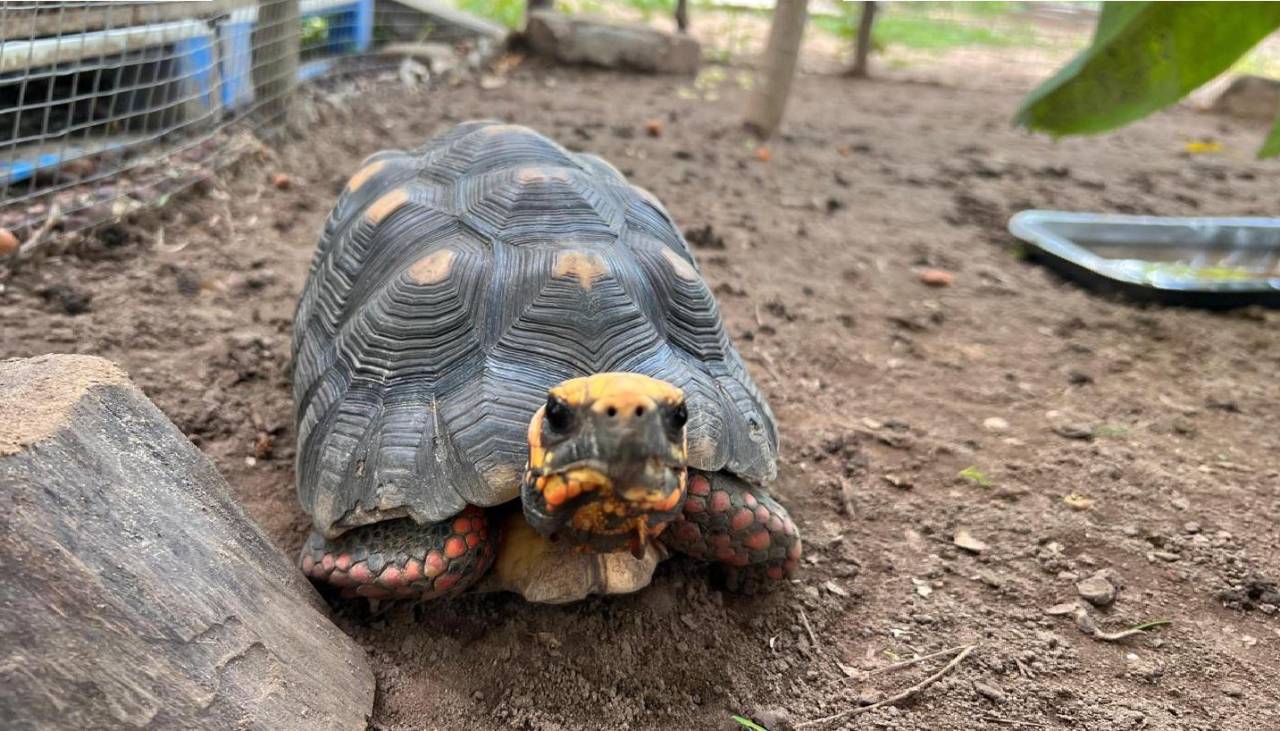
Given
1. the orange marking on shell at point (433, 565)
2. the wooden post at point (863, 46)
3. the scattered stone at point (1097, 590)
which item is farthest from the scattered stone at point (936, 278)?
the wooden post at point (863, 46)

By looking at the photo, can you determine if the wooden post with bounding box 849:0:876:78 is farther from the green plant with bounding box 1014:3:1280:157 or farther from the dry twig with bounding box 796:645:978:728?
the dry twig with bounding box 796:645:978:728

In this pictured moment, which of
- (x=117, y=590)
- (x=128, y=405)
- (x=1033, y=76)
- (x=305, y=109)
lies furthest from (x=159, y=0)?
(x=1033, y=76)

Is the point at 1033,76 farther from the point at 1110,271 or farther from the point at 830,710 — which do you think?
the point at 830,710

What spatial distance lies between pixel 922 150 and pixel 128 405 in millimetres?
5479

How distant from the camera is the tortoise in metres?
1.42

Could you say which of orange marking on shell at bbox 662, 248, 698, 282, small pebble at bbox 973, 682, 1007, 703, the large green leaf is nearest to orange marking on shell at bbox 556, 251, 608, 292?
orange marking on shell at bbox 662, 248, 698, 282

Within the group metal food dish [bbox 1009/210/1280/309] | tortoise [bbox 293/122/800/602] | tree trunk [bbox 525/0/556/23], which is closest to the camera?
tortoise [bbox 293/122/800/602]

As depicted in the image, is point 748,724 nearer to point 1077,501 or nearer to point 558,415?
point 558,415

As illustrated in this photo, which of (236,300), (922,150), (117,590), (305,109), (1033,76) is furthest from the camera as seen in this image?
(1033,76)

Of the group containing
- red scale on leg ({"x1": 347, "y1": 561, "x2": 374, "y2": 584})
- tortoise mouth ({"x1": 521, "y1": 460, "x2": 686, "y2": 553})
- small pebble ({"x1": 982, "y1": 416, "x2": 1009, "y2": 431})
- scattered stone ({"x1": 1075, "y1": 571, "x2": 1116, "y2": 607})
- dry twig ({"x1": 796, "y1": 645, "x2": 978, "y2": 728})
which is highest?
tortoise mouth ({"x1": 521, "y1": 460, "x2": 686, "y2": 553})

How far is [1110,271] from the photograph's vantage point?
A: 3.68 m

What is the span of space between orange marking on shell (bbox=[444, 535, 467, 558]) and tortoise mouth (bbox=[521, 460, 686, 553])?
246 millimetres

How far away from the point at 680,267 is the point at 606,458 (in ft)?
2.56

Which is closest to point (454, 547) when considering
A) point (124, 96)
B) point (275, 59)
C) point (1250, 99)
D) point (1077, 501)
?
point (1077, 501)
